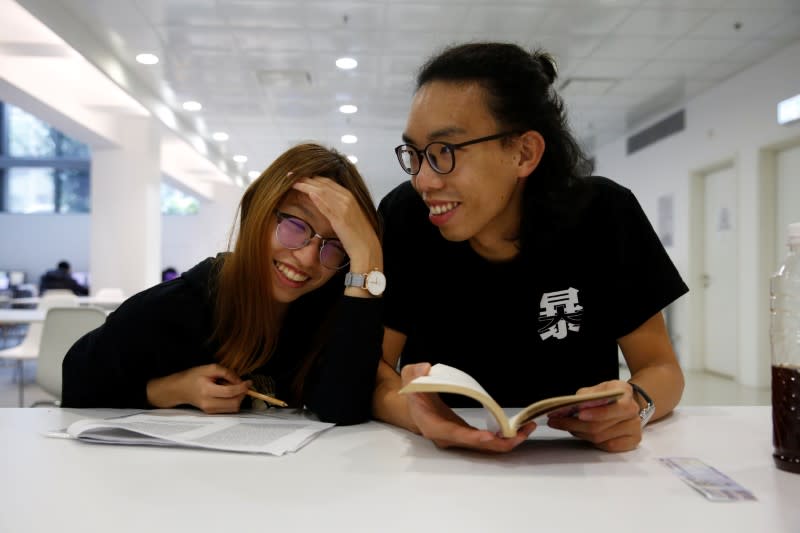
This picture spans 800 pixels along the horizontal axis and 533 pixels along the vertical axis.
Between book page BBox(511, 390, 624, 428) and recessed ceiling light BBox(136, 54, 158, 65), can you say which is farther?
recessed ceiling light BBox(136, 54, 158, 65)

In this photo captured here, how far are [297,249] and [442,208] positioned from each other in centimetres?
31

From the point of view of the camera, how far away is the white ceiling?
5.04 metres

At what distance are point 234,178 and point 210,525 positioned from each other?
44.1ft

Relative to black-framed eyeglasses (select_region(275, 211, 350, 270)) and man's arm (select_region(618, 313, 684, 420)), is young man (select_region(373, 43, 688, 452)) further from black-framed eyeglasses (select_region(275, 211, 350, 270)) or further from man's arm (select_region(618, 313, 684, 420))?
black-framed eyeglasses (select_region(275, 211, 350, 270))

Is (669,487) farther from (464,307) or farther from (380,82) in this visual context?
(380,82)

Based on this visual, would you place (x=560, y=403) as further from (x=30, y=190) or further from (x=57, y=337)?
(x=30, y=190)

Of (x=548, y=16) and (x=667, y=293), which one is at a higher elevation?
(x=548, y=16)

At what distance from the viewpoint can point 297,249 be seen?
4.26ft

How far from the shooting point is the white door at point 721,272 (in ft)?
23.0

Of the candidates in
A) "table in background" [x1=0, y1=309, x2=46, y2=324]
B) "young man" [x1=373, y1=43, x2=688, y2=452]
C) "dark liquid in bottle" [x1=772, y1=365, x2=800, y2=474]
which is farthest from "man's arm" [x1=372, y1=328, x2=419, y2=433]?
"table in background" [x1=0, y1=309, x2=46, y2=324]

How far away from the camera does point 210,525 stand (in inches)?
A: 25.5

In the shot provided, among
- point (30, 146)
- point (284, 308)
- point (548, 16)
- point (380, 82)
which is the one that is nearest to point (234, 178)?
point (30, 146)

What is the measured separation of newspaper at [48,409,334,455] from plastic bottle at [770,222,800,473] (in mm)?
670

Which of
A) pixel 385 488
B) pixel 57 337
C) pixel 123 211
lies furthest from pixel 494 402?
pixel 123 211
